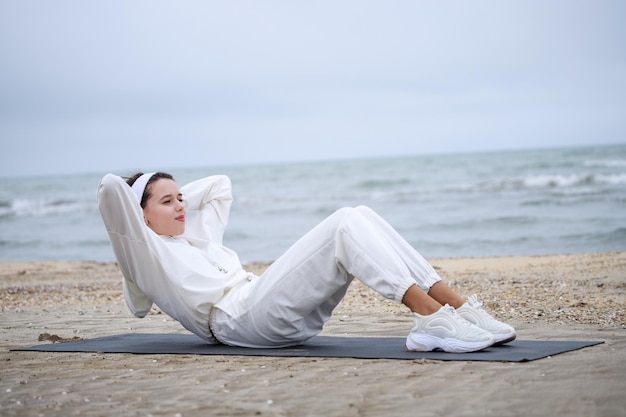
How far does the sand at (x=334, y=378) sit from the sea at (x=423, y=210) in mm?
8919

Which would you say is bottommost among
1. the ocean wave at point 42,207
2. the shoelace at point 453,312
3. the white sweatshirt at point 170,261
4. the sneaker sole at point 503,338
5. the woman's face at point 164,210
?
the ocean wave at point 42,207

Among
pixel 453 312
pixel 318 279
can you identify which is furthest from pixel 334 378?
pixel 453 312

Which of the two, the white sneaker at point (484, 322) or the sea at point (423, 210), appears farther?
the sea at point (423, 210)

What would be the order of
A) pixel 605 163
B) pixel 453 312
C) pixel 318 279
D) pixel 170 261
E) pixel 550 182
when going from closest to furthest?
pixel 453 312, pixel 318 279, pixel 170 261, pixel 550 182, pixel 605 163

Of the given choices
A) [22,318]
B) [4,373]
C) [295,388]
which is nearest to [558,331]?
[295,388]

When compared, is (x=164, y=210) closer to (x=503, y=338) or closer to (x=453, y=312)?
(x=453, y=312)

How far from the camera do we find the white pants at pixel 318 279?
14.3 feet

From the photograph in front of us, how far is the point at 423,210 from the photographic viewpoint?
2552 centimetres

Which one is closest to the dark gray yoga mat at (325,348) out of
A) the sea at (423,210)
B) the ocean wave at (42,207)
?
the sea at (423,210)

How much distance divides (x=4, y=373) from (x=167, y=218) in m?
1.30

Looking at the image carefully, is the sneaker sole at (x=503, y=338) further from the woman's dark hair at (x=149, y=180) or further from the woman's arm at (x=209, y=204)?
the woman's dark hair at (x=149, y=180)

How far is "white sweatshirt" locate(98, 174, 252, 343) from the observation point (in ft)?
15.2

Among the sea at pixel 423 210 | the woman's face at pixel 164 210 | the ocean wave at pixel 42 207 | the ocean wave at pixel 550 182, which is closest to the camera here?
the woman's face at pixel 164 210

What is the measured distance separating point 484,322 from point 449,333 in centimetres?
28
